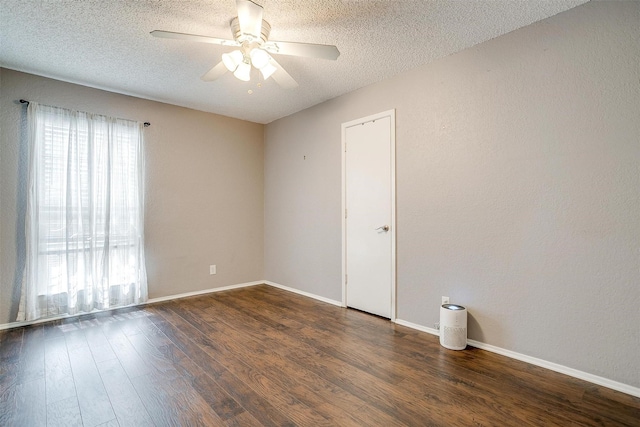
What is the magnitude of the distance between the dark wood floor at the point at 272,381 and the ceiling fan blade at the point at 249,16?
2292 millimetres

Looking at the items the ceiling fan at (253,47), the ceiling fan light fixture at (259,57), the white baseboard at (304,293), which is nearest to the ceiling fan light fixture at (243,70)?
the ceiling fan at (253,47)

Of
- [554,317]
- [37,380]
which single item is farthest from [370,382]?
[37,380]

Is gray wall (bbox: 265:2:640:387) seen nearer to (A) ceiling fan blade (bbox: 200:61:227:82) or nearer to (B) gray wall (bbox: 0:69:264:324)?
(A) ceiling fan blade (bbox: 200:61:227:82)

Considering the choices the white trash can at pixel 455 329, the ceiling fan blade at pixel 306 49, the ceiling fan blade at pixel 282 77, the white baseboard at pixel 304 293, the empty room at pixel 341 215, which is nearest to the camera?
the empty room at pixel 341 215

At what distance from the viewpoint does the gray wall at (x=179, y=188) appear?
3023 mm

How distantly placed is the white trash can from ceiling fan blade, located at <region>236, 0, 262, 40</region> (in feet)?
8.39

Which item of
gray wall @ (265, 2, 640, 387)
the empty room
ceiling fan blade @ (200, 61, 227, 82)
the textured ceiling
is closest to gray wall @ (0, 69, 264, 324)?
the empty room

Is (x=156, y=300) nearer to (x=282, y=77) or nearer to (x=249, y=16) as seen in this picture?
(x=282, y=77)

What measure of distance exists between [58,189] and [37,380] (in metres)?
1.96

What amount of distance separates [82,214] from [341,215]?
2.88 m

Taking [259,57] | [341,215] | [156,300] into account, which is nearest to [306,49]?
[259,57]

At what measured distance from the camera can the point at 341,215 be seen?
378cm

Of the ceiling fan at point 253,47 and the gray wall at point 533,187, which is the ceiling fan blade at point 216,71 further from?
the gray wall at point 533,187

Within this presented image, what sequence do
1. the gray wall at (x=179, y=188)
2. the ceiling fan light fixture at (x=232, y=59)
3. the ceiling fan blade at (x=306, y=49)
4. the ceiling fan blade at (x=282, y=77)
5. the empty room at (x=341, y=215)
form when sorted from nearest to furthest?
the empty room at (x=341, y=215), the ceiling fan blade at (x=306, y=49), the ceiling fan light fixture at (x=232, y=59), the ceiling fan blade at (x=282, y=77), the gray wall at (x=179, y=188)
